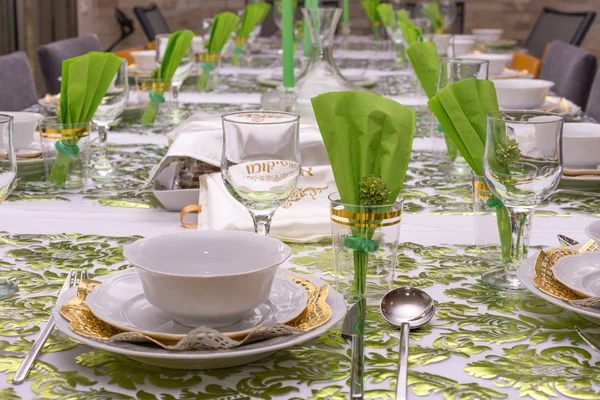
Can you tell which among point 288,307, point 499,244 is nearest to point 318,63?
point 499,244

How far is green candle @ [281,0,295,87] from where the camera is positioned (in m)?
1.54

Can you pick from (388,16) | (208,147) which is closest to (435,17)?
(388,16)

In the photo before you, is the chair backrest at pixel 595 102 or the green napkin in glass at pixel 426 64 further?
the chair backrest at pixel 595 102

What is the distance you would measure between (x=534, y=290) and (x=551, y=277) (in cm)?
4

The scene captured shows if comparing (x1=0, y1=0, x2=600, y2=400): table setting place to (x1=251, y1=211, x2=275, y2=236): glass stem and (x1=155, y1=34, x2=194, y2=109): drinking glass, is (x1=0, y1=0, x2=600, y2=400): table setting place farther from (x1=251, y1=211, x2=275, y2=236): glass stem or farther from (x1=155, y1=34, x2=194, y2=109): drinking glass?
(x1=155, y1=34, x2=194, y2=109): drinking glass

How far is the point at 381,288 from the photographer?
2.97 feet

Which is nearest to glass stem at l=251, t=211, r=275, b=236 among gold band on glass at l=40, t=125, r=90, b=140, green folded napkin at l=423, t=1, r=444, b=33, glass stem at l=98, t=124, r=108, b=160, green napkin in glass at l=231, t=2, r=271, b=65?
gold band on glass at l=40, t=125, r=90, b=140

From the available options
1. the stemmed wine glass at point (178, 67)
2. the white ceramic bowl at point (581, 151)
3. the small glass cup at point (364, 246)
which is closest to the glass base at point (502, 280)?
the small glass cup at point (364, 246)

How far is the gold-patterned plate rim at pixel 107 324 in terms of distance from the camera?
711mm

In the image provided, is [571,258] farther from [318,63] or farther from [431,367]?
[318,63]

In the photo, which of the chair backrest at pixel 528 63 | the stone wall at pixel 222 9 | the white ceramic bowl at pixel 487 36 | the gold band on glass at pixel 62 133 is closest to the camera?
the gold band on glass at pixel 62 133

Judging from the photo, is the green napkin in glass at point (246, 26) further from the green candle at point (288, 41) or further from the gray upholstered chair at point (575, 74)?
the green candle at point (288, 41)

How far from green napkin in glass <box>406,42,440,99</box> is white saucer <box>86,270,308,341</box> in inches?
32.6

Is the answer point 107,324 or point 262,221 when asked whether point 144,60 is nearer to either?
point 262,221
